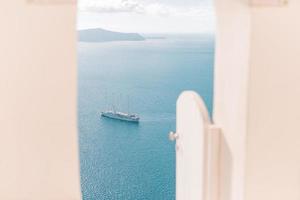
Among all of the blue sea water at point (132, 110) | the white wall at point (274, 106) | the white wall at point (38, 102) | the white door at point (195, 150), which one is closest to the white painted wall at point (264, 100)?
the white wall at point (274, 106)

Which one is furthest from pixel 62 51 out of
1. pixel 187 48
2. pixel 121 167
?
pixel 121 167

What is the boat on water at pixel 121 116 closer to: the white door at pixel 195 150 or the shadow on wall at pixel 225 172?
the white door at pixel 195 150

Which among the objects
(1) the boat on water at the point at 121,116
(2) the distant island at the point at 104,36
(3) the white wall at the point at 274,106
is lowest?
(1) the boat on water at the point at 121,116

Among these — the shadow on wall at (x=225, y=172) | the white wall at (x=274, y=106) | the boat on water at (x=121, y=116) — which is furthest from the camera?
the boat on water at (x=121, y=116)

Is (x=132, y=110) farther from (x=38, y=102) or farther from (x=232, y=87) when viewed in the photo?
(x=38, y=102)

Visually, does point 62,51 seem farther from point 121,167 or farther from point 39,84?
point 121,167

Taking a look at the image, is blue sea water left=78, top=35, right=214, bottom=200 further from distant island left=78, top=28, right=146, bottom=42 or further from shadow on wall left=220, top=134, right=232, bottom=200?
shadow on wall left=220, top=134, right=232, bottom=200
